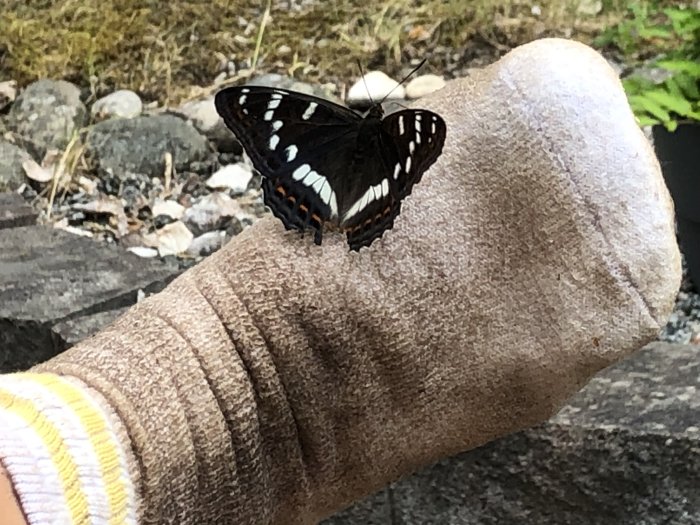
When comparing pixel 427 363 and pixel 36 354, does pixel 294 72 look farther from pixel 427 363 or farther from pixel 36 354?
pixel 427 363

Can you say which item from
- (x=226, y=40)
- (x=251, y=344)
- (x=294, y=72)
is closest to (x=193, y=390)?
(x=251, y=344)

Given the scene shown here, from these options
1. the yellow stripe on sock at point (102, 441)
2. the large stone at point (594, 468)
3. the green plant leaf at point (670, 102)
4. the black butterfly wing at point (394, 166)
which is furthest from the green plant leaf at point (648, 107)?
the yellow stripe on sock at point (102, 441)

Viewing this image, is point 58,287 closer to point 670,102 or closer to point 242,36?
point 670,102

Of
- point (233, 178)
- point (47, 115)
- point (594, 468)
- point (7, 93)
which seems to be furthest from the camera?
point (7, 93)

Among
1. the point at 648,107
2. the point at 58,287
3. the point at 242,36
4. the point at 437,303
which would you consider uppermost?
the point at 648,107

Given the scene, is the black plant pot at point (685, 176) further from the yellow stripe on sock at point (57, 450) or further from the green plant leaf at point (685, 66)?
the yellow stripe on sock at point (57, 450)

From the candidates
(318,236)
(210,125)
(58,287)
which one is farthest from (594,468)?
(210,125)

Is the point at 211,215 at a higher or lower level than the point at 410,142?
lower
